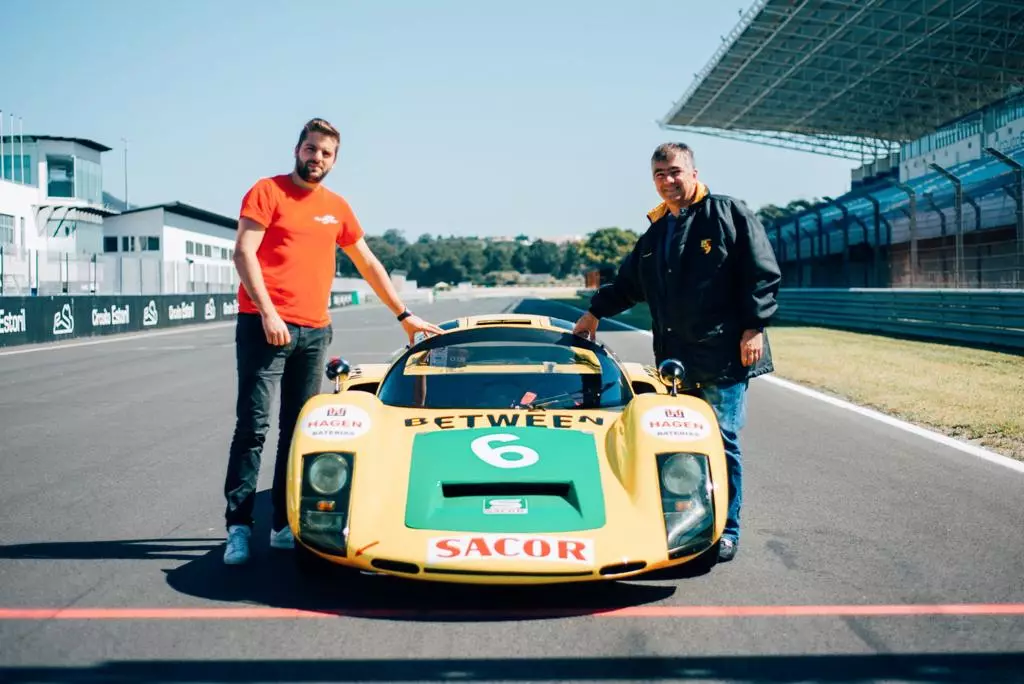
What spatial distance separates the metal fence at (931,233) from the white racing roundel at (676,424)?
1555 cm

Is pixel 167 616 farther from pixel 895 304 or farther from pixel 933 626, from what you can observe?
pixel 895 304

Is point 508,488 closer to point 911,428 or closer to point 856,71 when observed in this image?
point 911,428

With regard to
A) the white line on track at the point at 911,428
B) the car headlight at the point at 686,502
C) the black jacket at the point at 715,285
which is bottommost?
the white line on track at the point at 911,428

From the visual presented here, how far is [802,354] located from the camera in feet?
56.3

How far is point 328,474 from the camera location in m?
4.08

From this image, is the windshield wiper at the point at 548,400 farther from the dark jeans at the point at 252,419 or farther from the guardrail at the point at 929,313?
the guardrail at the point at 929,313

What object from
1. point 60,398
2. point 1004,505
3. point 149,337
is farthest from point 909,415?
point 149,337

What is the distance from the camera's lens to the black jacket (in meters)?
4.68

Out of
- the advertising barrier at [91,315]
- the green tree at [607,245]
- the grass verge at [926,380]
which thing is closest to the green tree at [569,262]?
the green tree at [607,245]

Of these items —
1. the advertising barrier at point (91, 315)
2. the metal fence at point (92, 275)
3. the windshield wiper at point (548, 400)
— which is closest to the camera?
the windshield wiper at point (548, 400)

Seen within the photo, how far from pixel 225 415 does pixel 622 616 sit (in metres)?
6.92

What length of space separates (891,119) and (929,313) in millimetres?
35186

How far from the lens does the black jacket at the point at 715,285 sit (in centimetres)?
468

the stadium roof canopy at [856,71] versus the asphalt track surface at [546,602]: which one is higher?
the stadium roof canopy at [856,71]
